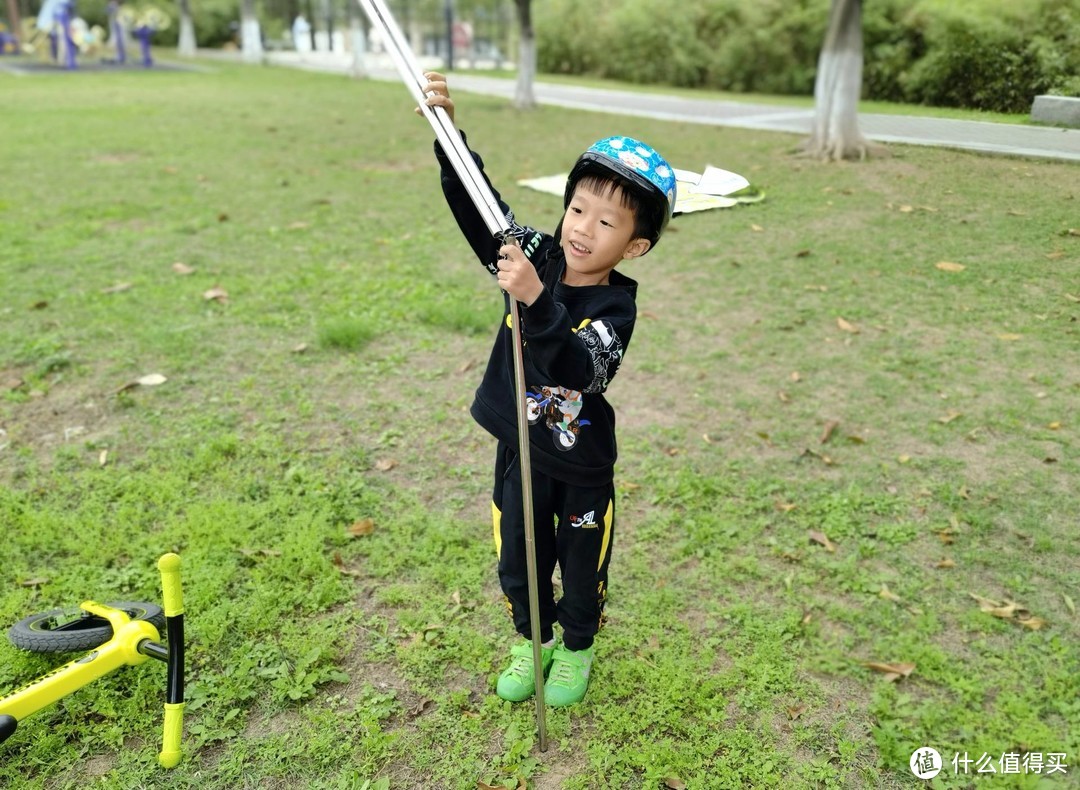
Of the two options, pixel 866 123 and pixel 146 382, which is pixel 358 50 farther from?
pixel 866 123

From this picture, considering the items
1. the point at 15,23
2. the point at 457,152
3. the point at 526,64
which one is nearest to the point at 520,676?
the point at 457,152

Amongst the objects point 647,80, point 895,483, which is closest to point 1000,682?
point 895,483

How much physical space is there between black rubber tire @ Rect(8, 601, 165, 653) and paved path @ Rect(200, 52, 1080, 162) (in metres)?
3.58

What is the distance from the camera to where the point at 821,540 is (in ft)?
10.8

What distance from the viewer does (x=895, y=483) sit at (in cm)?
362

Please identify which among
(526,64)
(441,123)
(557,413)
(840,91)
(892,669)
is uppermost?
(526,64)

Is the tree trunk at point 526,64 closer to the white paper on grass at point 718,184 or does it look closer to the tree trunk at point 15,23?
the white paper on grass at point 718,184

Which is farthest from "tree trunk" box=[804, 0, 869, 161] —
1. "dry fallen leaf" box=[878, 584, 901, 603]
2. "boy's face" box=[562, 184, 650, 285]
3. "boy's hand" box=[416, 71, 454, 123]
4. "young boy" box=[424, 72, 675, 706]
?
"boy's hand" box=[416, 71, 454, 123]

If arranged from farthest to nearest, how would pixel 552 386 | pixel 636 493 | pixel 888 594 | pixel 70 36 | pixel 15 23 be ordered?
pixel 15 23 < pixel 70 36 < pixel 636 493 < pixel 888 594 < pixel 552 386

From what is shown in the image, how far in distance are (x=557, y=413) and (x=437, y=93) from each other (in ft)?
2.86

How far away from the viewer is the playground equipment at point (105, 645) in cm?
217

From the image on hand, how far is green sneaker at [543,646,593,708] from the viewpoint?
2521 millimetres

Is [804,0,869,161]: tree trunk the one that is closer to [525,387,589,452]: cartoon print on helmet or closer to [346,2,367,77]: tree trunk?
[525,387,589,452]: cartoon print on helmet

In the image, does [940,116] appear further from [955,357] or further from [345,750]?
[345,750]
